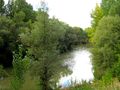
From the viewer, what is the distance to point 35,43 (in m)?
29.4

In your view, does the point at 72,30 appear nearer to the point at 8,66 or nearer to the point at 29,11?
the point at 29,11

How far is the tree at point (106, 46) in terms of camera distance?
33.8 m

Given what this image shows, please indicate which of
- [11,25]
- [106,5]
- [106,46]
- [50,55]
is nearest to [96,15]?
[106,5]

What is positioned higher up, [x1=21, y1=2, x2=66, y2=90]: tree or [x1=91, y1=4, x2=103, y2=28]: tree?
[x1=91, y1=4, x2=103, y2=28]: tree

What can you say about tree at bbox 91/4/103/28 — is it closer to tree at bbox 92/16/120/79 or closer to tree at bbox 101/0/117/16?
tree at bbox 101/0/117/16

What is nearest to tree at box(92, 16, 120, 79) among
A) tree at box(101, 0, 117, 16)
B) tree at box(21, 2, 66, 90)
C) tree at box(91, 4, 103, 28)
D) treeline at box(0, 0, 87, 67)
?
tree at box(21, 2, 66, 90)

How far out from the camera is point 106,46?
34688 millimetres

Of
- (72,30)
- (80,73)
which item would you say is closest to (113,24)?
(80,73)

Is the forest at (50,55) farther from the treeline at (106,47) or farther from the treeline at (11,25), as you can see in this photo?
the treeline at (11,25)

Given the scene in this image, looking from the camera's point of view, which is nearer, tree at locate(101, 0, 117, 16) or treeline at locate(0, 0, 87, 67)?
tree at locate(101, 0, 117, 16)

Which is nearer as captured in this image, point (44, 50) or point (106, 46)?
point (44, 50)

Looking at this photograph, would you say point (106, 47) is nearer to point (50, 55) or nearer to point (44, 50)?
point (50, 55)

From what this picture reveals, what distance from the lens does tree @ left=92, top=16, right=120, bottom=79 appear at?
3378 cm

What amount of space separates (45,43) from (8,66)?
77.7 feet
